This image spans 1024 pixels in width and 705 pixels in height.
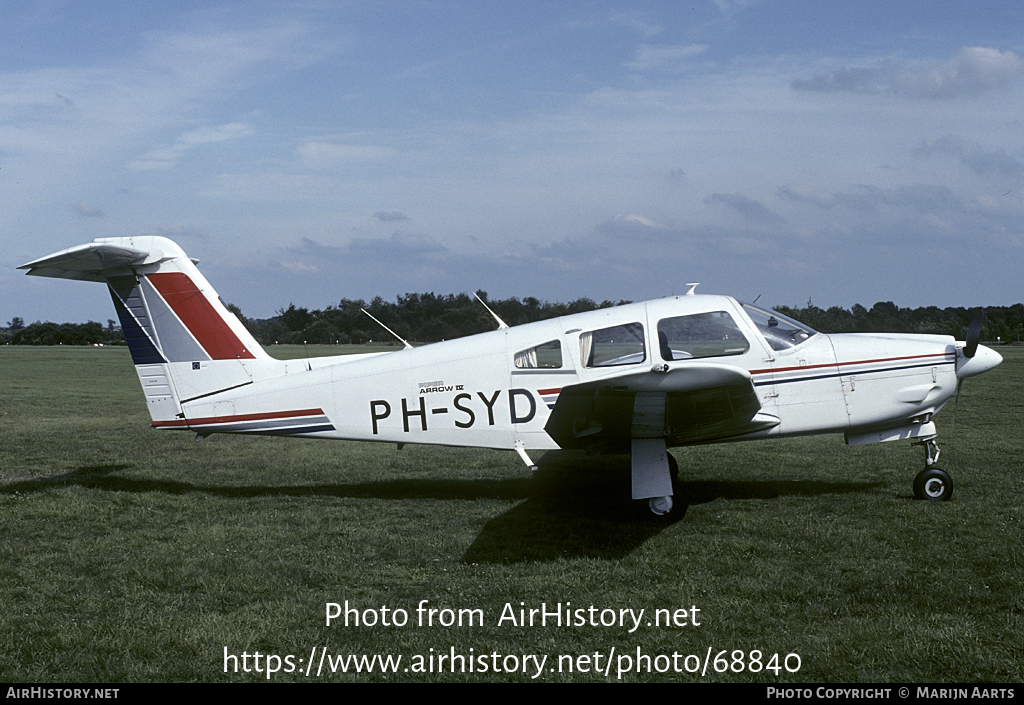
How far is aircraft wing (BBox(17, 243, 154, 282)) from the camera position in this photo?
279 inches

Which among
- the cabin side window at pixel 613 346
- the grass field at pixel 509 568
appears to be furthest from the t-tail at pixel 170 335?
the cabin side window at pixel 613 346

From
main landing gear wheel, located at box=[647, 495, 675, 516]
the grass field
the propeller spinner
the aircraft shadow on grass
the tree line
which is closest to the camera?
the grass field

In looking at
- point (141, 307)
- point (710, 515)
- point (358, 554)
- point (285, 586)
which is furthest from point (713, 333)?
point (141, 307)

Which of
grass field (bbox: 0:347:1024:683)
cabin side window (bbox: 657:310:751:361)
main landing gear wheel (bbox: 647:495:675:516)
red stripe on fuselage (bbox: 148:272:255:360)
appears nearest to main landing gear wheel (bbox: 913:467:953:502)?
grass field (bbox: 0:347:1024:683)

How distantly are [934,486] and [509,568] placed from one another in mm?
4614

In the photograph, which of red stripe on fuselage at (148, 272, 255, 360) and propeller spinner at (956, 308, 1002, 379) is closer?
propeller spinner at (956, 308, 1002, 379)

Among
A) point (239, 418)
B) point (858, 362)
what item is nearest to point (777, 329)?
point (858, 362)

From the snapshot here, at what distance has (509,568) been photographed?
549 centimetres

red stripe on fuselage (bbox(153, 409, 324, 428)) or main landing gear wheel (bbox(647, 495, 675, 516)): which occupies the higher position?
red stripe on fuselage (bbox(153, 409, 324, 428))

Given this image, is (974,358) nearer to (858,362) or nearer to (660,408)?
(858,362)

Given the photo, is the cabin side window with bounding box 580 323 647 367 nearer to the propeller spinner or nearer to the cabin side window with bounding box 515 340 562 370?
the cabin side window with bounding box 515 340 562 370

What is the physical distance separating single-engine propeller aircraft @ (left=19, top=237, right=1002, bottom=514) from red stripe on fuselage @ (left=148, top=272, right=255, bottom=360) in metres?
0.02

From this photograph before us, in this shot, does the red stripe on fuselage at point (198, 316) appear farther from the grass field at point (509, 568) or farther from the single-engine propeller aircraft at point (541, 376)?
the grass field at point (509, 568)
